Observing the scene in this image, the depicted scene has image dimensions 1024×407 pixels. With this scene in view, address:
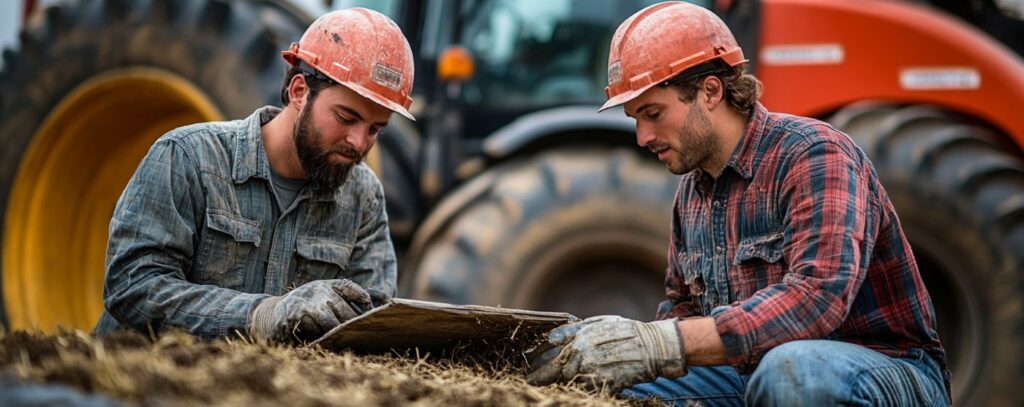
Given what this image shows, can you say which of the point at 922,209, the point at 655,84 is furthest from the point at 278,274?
the point at 922,209

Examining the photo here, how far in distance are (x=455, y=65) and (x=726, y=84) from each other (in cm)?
237

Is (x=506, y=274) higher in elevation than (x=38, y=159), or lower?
lower

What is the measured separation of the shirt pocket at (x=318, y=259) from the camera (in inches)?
142

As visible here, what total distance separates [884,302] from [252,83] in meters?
3.10

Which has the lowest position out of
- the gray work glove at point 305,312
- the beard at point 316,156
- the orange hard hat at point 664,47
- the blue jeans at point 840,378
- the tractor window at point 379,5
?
the blue jeans at point 840,378

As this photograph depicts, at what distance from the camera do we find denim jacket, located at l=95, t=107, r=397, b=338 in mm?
3230

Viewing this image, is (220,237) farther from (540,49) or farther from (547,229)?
(540,49)

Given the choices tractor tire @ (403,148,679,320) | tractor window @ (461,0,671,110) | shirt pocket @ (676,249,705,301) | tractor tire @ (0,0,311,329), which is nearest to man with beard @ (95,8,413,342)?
shirt pocket @ (676,249,705,301)

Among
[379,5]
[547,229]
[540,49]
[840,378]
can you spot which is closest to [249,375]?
[840,378]

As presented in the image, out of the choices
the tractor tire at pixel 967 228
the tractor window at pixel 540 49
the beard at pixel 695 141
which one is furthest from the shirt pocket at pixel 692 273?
the tractor window at pixel 540 49

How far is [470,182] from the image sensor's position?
5395 millimetres

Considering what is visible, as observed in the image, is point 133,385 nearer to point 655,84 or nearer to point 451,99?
point 655,84

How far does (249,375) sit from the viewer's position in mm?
2182

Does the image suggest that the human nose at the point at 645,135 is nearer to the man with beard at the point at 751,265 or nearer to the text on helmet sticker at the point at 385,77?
the man with beard at the point at 751,265
